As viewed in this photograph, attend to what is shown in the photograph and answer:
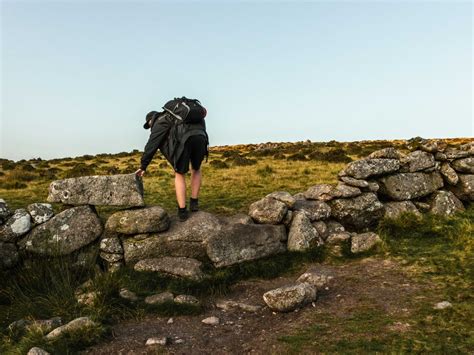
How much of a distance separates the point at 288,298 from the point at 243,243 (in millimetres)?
2353

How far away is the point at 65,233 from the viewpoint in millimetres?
8492

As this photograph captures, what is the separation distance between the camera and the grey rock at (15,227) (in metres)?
8.39

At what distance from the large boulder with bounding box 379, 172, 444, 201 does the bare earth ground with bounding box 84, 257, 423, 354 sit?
3.60 meters

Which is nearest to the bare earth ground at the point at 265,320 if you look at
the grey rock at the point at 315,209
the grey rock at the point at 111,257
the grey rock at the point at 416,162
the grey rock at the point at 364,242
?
the grey rock at the point at 364,242

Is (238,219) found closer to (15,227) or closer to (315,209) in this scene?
(315,209)

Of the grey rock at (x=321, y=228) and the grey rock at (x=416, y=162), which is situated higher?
the grey rock at (x=416, y=162)

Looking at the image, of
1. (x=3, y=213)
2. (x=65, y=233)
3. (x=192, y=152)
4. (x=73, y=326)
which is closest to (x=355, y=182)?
(x=192, y=152)

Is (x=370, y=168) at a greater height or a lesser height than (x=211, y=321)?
greater

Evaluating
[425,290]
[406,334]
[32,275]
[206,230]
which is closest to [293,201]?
[206,230]

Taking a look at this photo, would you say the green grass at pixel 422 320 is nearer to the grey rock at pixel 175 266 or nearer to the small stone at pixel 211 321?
the small stone at pixel 211 321

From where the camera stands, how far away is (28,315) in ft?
21.4

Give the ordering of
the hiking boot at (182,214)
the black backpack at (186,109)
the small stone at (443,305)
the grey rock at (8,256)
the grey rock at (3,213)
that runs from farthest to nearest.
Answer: the hiking boot at (182,214)
the black backpack at (186,109)
the grey rock at (3,213)
the grey rock at (8,256)
the small stone at (443,305)

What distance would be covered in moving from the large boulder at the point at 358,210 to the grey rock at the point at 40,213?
652cm

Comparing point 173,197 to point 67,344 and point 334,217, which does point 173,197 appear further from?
point 67,344
